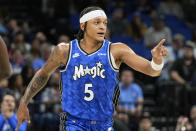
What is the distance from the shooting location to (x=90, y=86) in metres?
6.10

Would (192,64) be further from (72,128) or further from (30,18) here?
(72,128)

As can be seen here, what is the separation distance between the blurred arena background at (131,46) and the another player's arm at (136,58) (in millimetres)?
2416

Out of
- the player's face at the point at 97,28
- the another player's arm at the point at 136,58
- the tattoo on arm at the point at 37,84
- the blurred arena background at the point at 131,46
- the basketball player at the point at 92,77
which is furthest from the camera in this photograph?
the blurred arena background at the point at 131,46

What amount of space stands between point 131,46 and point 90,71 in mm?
7222

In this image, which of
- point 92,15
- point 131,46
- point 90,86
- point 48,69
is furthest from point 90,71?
point 131,46

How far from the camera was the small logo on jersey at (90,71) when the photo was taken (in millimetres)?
6105

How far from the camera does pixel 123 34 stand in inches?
585

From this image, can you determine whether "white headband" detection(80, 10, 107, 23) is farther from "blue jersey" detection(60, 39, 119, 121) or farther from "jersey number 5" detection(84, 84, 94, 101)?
"jersey number 5" detection(84, 84, 94, 101)

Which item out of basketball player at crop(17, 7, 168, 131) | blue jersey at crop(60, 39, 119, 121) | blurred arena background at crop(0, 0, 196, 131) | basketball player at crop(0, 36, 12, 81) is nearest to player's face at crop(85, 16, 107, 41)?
basketball player at crop(17, 7, 168, 131)

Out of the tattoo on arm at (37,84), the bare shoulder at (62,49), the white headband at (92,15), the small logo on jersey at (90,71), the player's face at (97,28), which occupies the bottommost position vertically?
the tattoo on arm at (37,84)

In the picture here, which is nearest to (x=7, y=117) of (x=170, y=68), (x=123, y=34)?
(x=170, y=68)

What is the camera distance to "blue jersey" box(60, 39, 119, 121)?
6090 millimetres

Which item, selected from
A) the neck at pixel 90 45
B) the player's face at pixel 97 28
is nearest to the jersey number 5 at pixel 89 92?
the neck at pixel 90 45

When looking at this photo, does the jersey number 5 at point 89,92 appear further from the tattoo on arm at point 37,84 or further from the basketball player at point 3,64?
the basketball player at point 3,64
